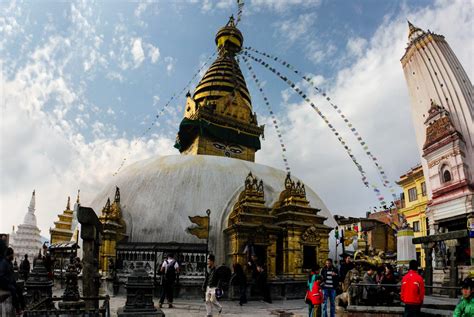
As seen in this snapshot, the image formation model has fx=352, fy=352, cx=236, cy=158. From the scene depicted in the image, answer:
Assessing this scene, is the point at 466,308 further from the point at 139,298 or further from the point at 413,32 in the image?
the point at 413,32

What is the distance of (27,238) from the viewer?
120ft

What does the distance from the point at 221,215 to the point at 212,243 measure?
148 centimetres

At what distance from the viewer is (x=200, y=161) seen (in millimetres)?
21547

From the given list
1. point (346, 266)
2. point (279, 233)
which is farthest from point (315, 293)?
point (279, 233)

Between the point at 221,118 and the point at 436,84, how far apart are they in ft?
57.5

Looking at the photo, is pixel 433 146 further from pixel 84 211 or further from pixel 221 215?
pixel 84 211

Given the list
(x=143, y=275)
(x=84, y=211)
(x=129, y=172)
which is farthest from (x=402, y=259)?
(x=129, y=172)

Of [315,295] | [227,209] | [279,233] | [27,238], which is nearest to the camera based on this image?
[315,295]

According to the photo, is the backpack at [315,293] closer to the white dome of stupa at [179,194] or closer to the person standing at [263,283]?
the person standing at [263,283]

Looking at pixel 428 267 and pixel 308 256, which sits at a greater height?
pixel 428 267

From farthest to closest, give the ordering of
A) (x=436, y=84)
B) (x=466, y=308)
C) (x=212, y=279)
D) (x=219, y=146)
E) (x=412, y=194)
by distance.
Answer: (x=412, y=194) → (x=219, y=146) → (x=436, y=84) → (x=212, y=279) → (x=466, y=308)

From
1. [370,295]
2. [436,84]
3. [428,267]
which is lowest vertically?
[370,295]

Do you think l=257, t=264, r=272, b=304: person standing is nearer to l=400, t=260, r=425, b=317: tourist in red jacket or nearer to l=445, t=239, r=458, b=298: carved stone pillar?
l=445, t=239, r=458, b=298: carved stone pillar

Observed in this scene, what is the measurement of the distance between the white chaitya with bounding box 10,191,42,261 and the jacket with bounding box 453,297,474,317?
38727 millimetres
